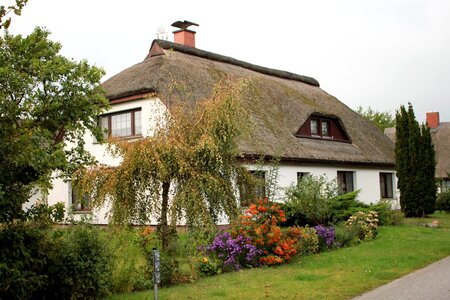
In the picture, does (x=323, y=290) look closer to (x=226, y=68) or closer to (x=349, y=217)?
(x=349, y=217)

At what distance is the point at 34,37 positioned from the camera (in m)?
17.9

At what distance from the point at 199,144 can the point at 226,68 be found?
16241mm

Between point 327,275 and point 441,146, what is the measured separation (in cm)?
3922

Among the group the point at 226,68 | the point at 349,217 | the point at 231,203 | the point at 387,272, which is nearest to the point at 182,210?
the point at 231,203

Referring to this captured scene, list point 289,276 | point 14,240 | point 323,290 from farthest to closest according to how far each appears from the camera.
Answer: point 289,276 < point 323,290 < point 14,240

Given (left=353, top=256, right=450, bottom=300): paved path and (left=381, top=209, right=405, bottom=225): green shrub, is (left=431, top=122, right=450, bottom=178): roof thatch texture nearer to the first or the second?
(left=381, top=209, right=405, bottom=225): green shrub

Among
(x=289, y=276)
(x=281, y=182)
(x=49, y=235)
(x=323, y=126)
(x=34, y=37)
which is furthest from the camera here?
(x=323, y=126)

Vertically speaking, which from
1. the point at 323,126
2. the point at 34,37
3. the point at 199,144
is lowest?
the point at 199,144

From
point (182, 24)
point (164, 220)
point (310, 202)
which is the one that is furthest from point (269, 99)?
point (164, 220)

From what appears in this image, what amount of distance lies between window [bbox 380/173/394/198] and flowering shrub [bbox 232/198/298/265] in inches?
686

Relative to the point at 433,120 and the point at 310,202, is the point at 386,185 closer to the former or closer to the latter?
the point at 310,202

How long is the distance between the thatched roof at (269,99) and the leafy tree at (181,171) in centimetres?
564

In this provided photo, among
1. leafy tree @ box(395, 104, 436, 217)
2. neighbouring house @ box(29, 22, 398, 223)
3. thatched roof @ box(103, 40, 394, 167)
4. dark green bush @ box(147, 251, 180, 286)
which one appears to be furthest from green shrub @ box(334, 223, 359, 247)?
leafy tree @ box(395, 104, 436, 217)

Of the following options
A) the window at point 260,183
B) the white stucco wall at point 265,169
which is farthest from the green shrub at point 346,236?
the window at point 260,183
